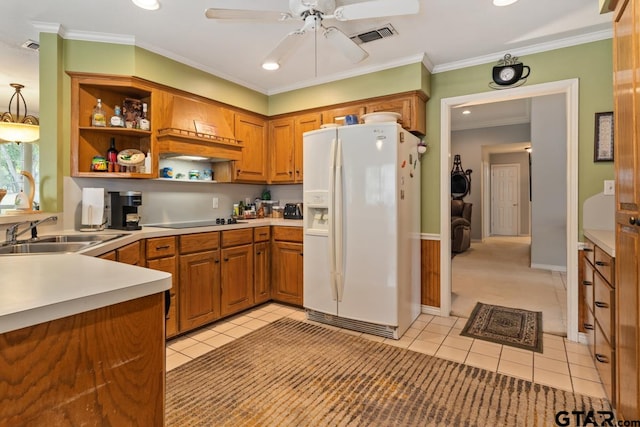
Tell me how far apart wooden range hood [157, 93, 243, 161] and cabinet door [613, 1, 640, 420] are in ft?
9.53

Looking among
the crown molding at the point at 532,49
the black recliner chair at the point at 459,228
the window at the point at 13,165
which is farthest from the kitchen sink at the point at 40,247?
the black recliner chair at the point at 459,228

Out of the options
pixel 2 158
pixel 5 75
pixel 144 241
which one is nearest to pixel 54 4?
pixel 144 241

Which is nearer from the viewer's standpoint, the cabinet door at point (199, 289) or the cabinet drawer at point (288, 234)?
the cabinet door at point (199, 289)

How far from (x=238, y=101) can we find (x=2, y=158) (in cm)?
412

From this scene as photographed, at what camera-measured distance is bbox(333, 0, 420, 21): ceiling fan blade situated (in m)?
1.65

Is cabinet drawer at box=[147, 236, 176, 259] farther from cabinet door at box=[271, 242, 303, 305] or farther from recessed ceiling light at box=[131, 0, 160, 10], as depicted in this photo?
recessed ceiling light at box=[131, 0, 160, 10]

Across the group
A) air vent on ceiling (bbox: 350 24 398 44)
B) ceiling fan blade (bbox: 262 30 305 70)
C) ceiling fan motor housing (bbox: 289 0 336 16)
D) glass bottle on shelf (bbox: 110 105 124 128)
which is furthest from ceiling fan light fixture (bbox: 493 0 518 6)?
glass bottle on shelf (bbox: 110 105 124 128)

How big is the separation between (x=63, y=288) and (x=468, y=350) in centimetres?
259

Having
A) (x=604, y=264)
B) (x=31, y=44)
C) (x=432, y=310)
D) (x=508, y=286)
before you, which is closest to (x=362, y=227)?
(x=432, y=310)

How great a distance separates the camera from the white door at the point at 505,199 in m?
8.97

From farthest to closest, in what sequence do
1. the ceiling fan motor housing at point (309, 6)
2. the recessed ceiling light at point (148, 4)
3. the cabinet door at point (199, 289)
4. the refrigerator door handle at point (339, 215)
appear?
the refrigerator door handle at point (339, 215)
the cabinet door at point (199, 289)
the recessed ceiling light at point (148, 4)
the ceiling fan motor housing at point (309, 6)

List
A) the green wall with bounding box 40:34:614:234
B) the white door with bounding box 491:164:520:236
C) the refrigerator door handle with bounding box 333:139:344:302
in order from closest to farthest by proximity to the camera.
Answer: the green wall with bounding box 40:34:614:234 < the refrigerator door handle with bounding box 333:139:344:302 < the white door with bounding box 491:164:520:236

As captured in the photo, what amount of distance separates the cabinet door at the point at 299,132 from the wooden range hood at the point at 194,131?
25.0 inches

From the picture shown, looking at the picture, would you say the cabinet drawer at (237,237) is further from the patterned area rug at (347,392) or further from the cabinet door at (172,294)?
the patterned area rug at (347,392)
